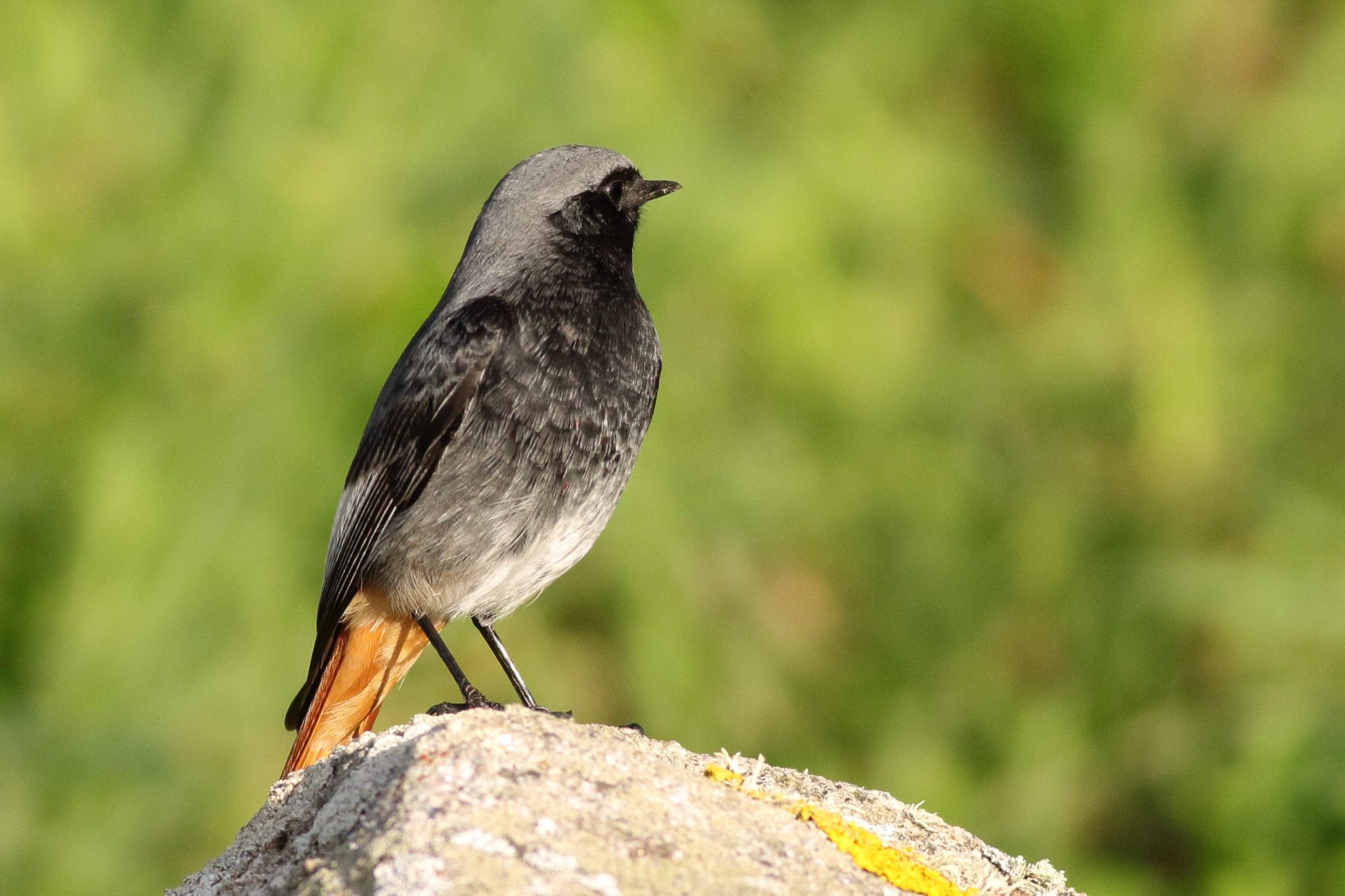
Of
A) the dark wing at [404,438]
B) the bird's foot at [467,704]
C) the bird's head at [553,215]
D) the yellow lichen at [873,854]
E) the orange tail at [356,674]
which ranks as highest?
the bird's head at [553,215]

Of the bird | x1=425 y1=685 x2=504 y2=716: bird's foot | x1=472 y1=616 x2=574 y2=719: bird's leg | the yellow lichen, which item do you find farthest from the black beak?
the yellow lichen

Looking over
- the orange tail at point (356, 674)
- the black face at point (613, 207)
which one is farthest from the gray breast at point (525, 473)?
the black face at point (613, 207)

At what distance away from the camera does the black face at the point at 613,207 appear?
14.8ft

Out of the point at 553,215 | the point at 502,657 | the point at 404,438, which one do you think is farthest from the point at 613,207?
the point at 502,657

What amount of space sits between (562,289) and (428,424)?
0.54m

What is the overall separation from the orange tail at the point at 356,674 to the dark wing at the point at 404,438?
4 cm

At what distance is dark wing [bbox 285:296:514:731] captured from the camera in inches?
158

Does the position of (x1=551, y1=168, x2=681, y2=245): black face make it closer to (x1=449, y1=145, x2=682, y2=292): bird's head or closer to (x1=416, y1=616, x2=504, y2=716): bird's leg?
(x1=449, y1=145, x2=682, y2=292): bird's head

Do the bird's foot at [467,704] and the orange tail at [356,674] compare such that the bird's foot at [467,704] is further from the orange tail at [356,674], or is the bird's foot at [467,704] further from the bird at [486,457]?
the orange tail at [356,674]

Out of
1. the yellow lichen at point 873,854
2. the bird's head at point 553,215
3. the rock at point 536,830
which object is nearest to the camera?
the rock at point 536,830

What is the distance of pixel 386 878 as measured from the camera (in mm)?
2012

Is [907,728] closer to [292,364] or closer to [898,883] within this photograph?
[292,364]

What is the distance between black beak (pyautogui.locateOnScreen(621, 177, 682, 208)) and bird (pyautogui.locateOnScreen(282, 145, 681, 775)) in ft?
0.91

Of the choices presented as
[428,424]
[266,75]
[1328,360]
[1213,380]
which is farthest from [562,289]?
[1328,360]
